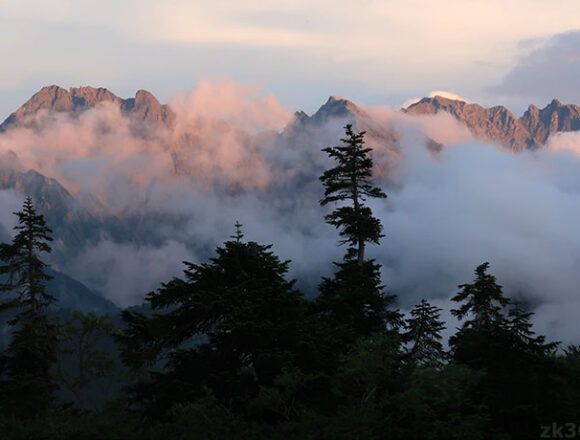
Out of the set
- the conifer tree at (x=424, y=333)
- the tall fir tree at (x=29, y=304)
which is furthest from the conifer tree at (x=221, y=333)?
the conifer tree at (x=424, y=333)

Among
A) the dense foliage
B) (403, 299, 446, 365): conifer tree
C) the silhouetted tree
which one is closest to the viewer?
the dense foliage

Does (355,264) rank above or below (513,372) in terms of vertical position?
above

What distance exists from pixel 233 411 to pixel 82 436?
5.39 metres

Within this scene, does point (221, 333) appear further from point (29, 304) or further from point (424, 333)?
point (424, 333)

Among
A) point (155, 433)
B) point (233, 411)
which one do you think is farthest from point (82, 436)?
point (233, 411)

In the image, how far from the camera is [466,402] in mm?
17609

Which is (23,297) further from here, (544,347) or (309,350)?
(544,347)

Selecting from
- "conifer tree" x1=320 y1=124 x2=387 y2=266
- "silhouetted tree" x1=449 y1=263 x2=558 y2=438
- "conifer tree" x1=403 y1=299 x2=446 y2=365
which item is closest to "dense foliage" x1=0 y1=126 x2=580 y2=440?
"silhouetted tree" x1=449 y1=263 x2=558 y2=438

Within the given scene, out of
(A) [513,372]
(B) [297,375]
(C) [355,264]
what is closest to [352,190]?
(C) [355,264]

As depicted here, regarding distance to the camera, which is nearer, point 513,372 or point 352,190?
point 513,372

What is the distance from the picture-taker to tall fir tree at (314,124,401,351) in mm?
32875

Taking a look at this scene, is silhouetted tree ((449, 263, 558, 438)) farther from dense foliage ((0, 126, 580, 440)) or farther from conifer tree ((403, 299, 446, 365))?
conifer tree ((403, 299, 446, 365))

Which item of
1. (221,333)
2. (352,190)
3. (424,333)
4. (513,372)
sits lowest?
(513,372)

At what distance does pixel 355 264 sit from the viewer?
3797 cm
